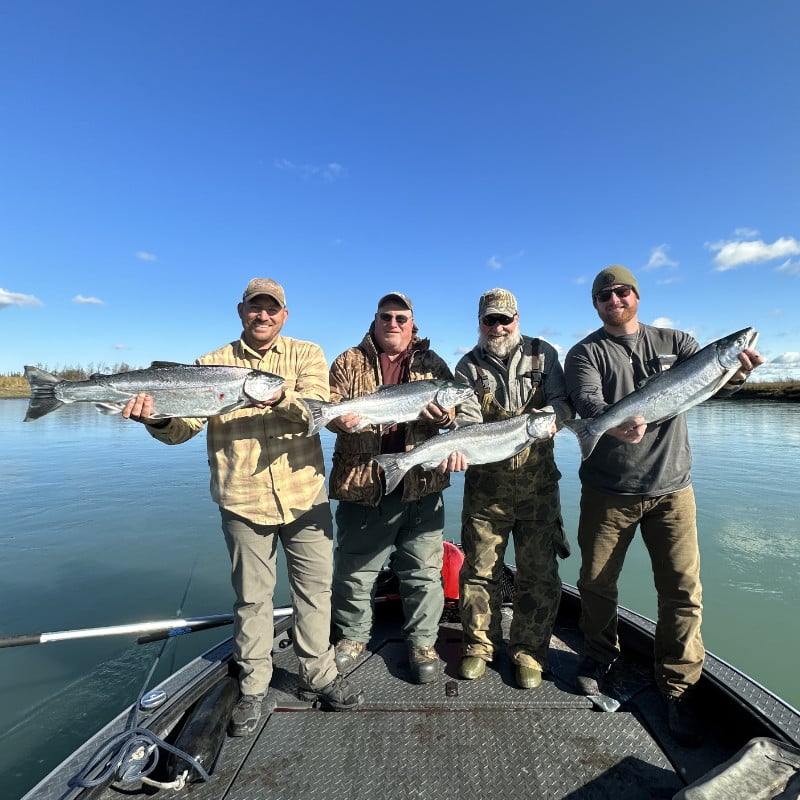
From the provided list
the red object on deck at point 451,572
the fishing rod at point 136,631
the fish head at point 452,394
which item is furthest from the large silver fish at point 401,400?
the fishing rod at point 136,631

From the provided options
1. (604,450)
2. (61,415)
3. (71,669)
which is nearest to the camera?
(604,450)

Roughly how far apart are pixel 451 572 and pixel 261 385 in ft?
9.15

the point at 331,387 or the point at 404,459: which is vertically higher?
the point at 331,387

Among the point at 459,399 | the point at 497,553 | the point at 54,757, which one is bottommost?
the point at 54,757

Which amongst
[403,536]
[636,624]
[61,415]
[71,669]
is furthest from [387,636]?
[61,415]

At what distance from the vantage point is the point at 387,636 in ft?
15.0

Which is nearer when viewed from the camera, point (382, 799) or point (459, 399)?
point (382, 799)

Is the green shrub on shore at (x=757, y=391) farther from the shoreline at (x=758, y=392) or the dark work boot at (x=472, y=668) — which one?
the dark work boot at (x=472, y=668)

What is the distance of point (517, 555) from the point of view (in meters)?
4.03

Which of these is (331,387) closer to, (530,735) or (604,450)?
(604,450)

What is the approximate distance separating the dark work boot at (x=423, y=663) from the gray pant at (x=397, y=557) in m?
0.10

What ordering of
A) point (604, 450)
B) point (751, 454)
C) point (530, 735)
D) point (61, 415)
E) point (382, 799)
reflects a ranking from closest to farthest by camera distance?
1. point (382, 799)
2. point (530, 735)
3. point (604, 450)
4. point (751, 454)
5. point (61, 415)

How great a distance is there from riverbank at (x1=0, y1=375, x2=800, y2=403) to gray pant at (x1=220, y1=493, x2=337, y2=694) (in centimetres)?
6679

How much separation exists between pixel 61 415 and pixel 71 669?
152 ft
